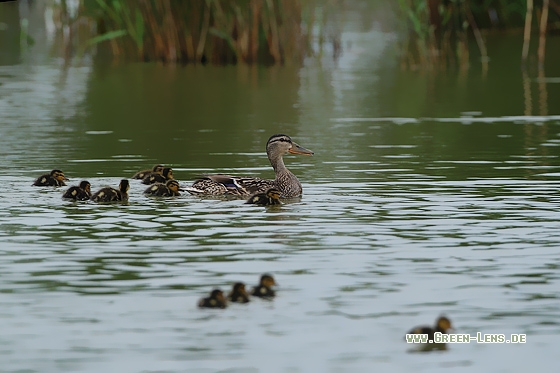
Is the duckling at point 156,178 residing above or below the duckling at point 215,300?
below

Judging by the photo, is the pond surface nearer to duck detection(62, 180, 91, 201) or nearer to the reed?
duck detection(62, 180, 91, 201)

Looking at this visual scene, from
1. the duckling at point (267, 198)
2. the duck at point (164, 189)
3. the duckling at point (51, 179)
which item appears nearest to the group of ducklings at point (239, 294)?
the duckling at point (267, 198)

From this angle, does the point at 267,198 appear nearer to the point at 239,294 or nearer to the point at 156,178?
the point at 156,178

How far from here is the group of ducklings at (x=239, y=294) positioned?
6.52 metres

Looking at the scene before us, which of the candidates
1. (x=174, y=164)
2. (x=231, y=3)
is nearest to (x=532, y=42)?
(x=231, y=3)

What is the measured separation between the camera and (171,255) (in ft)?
26.3

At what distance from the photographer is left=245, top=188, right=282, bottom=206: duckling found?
1023cm

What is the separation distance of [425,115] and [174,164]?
5506 mm

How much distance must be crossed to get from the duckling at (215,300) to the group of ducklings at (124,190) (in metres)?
3.69

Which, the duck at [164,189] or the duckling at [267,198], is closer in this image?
the duckling at [267,198]

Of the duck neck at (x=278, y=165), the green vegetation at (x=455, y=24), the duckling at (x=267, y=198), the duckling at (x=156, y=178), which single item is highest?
the green vegetation at (x=455, y=24)

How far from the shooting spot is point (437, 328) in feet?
19.6

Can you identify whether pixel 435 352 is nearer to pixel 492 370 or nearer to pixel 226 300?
pixel 492 370

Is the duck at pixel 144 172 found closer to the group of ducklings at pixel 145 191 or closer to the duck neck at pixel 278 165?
the group of ducklings at pixel 145 191
